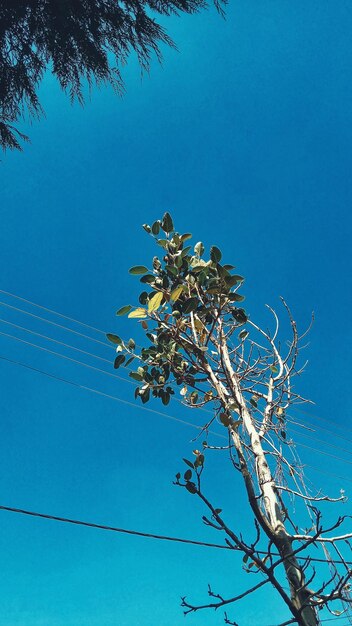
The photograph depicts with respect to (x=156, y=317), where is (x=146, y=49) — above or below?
above

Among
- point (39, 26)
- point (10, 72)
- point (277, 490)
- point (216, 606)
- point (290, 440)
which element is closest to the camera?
point (216, 606)

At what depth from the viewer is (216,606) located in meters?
0.92

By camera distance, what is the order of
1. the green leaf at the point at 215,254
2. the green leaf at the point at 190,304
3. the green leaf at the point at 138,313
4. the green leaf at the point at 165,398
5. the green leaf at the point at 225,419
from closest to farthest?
the green leaf at the point at 225,419
the green leaf at the point at 190,304
the green leaf at the point at 215,254
the green leaf at the point at 138,313
the green leaf at the point at 165,398

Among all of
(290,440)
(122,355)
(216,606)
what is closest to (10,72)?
(122,355)

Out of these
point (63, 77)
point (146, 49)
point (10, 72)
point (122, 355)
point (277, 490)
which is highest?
point (146, 49)

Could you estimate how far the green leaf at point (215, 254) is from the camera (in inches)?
61.0

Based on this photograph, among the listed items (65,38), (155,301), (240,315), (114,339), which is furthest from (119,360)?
(65,38)

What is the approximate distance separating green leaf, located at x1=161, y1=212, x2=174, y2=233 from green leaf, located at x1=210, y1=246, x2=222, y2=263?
219mm

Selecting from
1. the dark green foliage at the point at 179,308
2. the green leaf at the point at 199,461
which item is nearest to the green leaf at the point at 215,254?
the dark green foliage at the point at 179,308

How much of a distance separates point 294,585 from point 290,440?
75 cm

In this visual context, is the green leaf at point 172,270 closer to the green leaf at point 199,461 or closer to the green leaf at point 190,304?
the green leaf at point 190,304

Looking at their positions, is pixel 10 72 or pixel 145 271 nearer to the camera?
pixel 145 271

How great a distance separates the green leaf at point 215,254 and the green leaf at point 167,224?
0.72 feet

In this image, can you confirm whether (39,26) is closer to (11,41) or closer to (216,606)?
(11,41)
